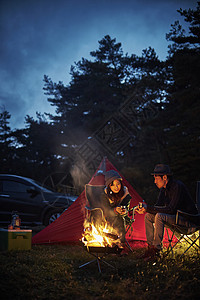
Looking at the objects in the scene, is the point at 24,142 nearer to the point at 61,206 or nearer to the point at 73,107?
the point at 73,107

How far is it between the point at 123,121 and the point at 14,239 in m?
18.1

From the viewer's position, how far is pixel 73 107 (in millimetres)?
26047

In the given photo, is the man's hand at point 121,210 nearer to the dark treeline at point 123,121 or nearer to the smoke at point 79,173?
the dark treeline at point 123,121

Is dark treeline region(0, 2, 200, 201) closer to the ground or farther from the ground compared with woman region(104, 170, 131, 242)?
farther from the ground

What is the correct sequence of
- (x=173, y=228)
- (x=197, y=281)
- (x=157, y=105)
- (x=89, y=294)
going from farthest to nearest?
(x=157, y=105)
(x=173, y=228)
(x=197, y=281)
(x=89, y=294)

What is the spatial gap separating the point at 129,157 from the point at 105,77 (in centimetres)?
746

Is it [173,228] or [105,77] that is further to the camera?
[105,77]

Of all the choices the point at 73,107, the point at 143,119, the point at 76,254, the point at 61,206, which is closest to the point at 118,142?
the point at 143,119

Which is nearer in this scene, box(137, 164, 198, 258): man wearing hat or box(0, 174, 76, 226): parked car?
box(137, 164, 198, 258): man wearing hat

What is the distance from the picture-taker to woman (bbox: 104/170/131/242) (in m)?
4.54

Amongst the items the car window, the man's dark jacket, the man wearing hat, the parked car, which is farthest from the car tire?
the man's dark jacket

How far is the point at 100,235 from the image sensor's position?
4.40m

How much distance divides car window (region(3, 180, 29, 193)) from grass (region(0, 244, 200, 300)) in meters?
3.16

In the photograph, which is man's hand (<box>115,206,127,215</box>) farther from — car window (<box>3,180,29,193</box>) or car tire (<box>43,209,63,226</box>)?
car window (<box>3,180,29,193</box>)
